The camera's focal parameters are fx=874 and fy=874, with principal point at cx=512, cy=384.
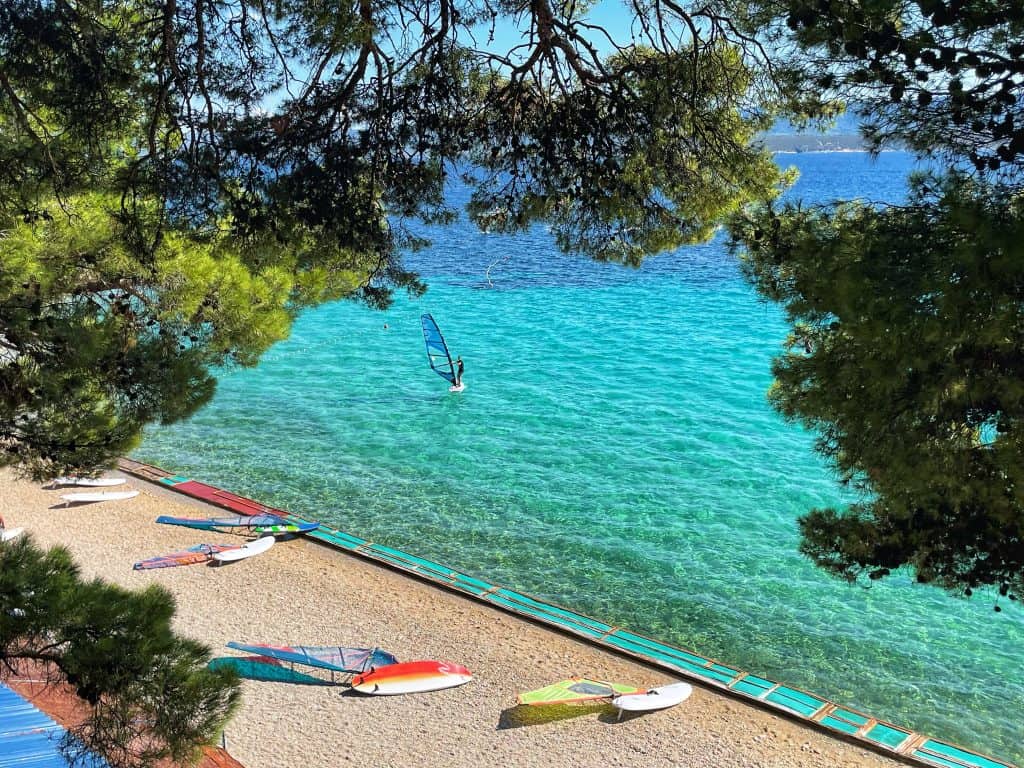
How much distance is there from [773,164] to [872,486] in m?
2.12

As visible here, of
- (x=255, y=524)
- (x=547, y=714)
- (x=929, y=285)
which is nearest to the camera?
(x=929, y=285)

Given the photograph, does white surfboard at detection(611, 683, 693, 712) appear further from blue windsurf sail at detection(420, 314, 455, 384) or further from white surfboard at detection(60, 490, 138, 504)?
blue windsurf sail at detection(420, 314, 455, 384)

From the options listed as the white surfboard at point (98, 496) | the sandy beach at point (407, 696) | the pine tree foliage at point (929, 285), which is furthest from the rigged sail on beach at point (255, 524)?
the pine tree foliage at point (929, 285)

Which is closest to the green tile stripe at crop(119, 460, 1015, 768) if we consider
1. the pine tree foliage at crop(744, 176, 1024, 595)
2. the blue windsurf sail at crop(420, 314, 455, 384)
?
the pine tree foliage at crop(744, 176, 1024, 595)

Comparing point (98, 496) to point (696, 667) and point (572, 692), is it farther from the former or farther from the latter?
point (696, 667)

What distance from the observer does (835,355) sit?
3730 millimetres

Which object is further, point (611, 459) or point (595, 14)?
point (611, 459)

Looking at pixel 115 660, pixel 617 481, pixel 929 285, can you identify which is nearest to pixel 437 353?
pixel 617 481

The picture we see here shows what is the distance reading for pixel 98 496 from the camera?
36.2 feet

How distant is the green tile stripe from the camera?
6.48 meters

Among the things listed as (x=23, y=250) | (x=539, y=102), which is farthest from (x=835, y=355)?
(x=23, y=250)

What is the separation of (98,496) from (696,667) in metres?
7.70

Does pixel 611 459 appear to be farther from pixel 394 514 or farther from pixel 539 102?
pixel 539 102

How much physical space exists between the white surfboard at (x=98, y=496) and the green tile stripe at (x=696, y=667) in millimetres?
2347
